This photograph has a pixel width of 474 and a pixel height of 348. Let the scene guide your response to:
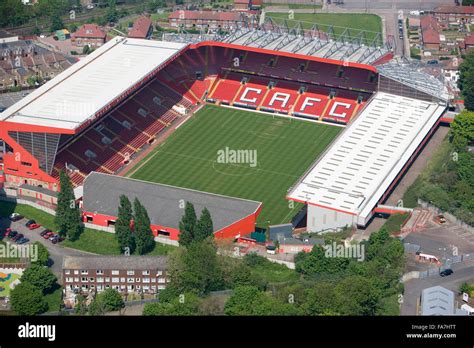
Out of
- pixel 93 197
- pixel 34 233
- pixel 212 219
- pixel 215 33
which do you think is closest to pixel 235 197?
pixel 212 219

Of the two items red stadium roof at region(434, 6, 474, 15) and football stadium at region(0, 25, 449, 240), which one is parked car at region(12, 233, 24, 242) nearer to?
football stadium at region(0, 25, 449, 240)

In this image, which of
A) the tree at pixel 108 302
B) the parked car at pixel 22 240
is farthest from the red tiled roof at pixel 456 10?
the tree at pixel 108 302

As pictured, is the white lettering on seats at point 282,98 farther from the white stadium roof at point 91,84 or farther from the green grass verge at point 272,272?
the green grass verge at point 272,272

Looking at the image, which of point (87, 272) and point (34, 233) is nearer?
point (87, 272)

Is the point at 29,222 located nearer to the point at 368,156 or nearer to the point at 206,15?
the point at 368,156
